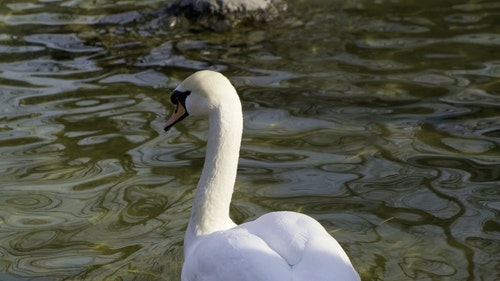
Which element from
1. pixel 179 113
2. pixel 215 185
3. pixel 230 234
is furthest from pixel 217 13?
pixel 230 234

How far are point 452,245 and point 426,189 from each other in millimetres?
713

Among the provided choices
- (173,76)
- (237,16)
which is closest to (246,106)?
(173,76)

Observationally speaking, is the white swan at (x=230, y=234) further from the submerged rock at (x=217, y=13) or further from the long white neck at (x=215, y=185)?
the submerged rock at (x=217, y=13)

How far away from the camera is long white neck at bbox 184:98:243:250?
4.52m

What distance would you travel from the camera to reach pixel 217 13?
895cm

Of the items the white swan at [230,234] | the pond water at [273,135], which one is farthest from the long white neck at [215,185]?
the pond water at [273,135]

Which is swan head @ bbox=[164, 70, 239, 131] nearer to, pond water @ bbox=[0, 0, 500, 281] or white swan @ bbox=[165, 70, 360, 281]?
white swan @ bbox=[165, 70, 360, 281]

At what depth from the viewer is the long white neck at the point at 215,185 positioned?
14.8ft

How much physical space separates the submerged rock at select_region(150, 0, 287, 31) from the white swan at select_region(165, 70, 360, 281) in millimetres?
4276

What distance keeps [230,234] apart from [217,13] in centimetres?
514

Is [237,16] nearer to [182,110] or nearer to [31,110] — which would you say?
[31,110]

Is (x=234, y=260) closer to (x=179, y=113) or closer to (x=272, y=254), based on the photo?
(x=272, y=254)

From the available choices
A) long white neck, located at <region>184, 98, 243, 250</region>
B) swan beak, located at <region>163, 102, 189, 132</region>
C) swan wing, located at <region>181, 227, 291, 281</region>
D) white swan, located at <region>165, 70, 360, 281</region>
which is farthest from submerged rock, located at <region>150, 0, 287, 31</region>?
swan wing, located at <region>181, 227, 291, 281</region>

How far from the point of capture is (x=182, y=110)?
15.4 ft
